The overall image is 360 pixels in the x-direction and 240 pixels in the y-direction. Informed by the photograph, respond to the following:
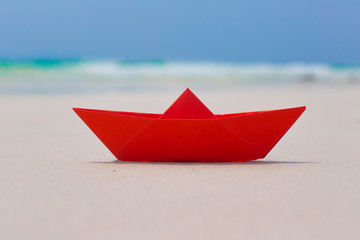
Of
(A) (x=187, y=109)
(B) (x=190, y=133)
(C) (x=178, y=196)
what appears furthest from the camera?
(A) (x=187, y=109)

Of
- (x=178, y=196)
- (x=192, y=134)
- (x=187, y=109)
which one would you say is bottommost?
(x=178, y=196)

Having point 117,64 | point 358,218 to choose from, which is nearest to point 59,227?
point 358,218

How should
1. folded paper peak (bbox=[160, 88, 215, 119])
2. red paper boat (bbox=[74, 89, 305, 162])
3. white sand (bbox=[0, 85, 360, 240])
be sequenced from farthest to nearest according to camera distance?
folded paper peak (bbox=[160, 88, 215, 119]), red paper boat (bbox=[74, 89, 305, 162]), white sand (bbox=[0, 85, 360, 240])

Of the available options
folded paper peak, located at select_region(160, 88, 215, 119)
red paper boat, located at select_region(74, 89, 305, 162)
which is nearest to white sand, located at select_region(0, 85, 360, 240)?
red paper boat, located at select_region(74, 89, 305, 162)

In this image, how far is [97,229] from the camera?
179 cm

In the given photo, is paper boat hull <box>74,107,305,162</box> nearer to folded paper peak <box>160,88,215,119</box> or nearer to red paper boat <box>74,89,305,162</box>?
red paper boat <box>74,89,305,162</box>

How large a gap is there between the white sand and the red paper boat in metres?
0.08

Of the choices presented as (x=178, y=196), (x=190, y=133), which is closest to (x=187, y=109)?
(x=190, y=133)

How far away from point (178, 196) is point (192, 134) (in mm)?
682

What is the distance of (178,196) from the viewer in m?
2.20

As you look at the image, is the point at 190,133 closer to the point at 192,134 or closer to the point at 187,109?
the point at 192,134

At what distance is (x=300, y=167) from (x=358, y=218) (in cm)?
96

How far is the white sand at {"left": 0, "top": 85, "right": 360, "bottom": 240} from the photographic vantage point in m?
1.79

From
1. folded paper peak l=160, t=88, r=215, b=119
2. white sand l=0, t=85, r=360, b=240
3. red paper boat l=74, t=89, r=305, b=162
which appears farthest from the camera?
folded paper peak l=160, t=88, r=215, b=119
